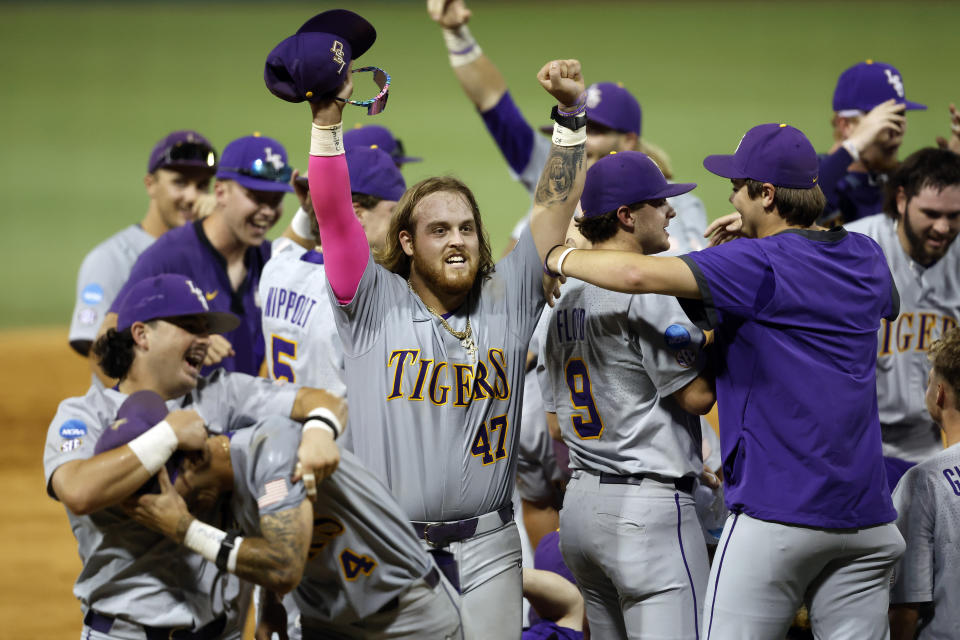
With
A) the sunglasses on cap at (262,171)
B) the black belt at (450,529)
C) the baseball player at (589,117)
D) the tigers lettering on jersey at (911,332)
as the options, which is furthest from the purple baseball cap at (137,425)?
the tigers lettering on jersey at (911,332)

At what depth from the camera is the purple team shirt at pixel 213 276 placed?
521cm

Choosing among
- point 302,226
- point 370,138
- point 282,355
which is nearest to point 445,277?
point 282,355

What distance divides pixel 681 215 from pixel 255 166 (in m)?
2.21

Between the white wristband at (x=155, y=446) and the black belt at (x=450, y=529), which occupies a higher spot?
the white wristband at (x=155, y=446)

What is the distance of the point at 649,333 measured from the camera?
3352mm

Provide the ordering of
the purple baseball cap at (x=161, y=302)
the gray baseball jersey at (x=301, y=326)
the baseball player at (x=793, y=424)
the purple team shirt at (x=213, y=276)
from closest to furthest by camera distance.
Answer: the baseball player at (x=793, y=424) < the purple baseball cap at (x=161, y=302) < the gray baseball jersey at (x=301, y=326) < the purple team shirt at (x=213, y=276)

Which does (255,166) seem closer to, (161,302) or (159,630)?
(161,302)

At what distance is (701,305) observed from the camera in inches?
122

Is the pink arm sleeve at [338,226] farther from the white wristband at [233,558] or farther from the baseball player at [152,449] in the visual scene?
the white wristband at [233,558]

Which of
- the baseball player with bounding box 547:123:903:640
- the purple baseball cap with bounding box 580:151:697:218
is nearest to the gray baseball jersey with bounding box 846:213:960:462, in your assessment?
the baseball player with bounding box 547:123:903:640

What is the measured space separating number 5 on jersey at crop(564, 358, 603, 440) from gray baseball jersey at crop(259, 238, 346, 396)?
3.98 feet

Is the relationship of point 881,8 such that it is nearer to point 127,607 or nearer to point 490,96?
point 490,96

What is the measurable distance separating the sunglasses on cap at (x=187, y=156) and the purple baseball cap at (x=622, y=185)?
3.43m

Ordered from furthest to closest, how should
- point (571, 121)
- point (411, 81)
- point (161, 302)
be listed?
point (411, 81), point (161, 302), point (571, 121)
